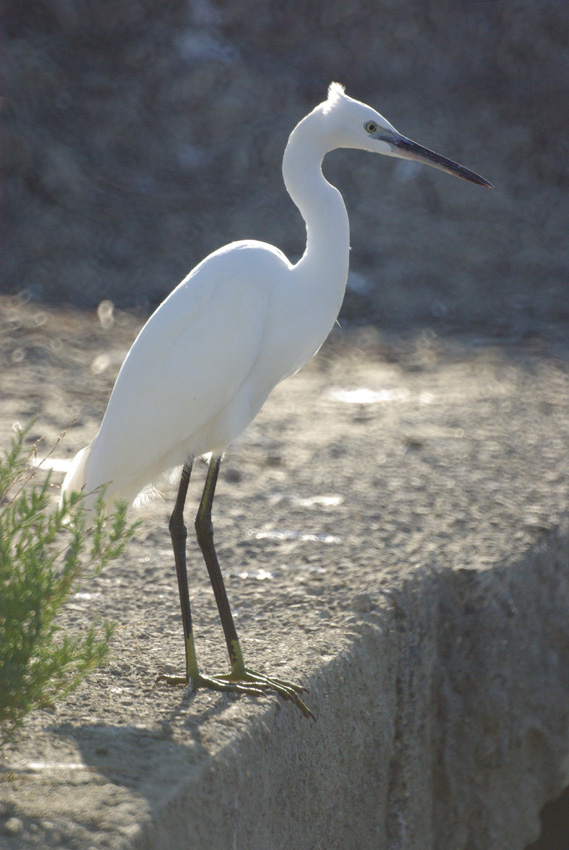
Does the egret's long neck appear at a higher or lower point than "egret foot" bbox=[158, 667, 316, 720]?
higher

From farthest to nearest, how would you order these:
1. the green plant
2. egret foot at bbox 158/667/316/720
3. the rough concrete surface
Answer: egret foot at bbox 158/667/316/720
the rough concrete surface
the green plant

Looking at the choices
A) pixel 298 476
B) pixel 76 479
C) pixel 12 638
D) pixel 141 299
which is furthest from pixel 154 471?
pixel 141 299

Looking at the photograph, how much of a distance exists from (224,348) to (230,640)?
0.63 metres

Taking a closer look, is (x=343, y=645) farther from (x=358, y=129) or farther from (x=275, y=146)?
(x=275, y=146)

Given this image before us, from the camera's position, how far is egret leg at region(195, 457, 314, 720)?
2.06 m

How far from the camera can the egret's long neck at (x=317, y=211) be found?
2.20m

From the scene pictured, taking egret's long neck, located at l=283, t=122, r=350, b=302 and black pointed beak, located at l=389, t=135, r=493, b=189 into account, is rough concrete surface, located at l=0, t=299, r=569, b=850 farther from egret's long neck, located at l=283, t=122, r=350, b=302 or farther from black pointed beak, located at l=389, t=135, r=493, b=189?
black pointed beak, located at l=389, t=135, r=493, b=189

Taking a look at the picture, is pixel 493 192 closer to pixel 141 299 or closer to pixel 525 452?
pixel 141 299

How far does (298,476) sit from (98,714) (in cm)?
170

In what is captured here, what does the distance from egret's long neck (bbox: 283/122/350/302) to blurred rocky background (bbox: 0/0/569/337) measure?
3.11 metres

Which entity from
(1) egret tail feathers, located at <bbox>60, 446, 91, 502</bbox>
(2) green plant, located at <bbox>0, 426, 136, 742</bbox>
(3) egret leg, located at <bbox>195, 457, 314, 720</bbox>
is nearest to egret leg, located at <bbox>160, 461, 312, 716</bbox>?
(3) egret leg, located at <bbox>195, 457, 314, 720</bbox>

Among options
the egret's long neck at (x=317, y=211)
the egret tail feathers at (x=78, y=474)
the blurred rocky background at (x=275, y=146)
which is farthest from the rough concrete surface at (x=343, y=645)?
the blurred rocky background at (x=275, y=146)

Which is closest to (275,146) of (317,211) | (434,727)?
(317,211)

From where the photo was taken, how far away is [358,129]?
223 cm
